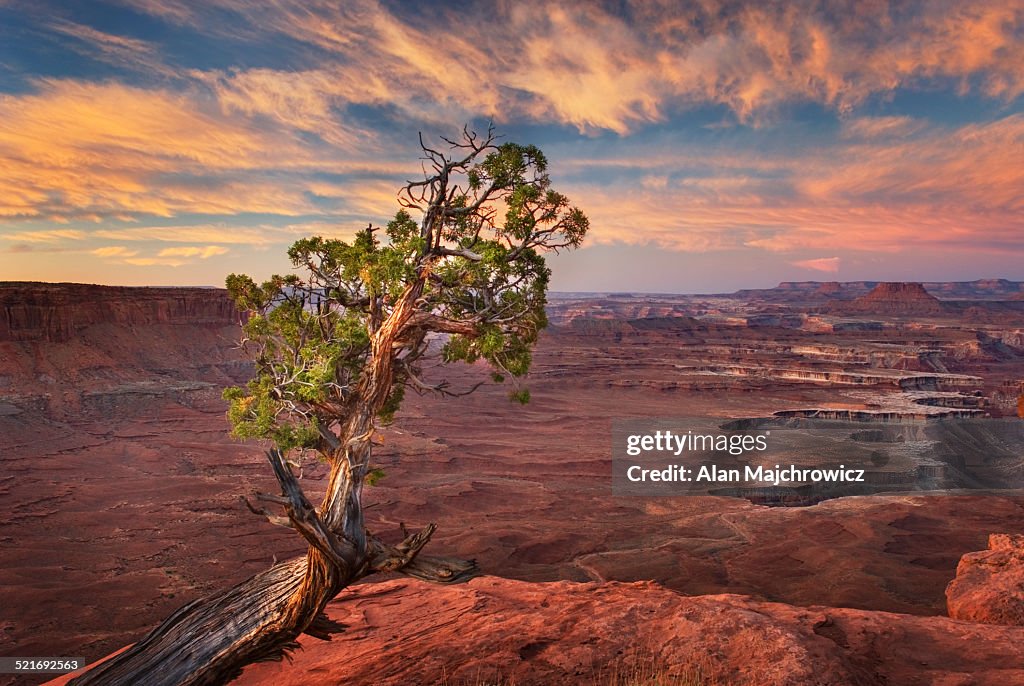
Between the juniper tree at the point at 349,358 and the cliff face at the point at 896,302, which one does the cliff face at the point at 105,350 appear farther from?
the cliff face at the point at 896,302

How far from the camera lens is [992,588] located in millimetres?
11102

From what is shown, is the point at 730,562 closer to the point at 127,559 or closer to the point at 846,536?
the point at 846,536

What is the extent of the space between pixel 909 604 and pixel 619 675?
12.8 meters

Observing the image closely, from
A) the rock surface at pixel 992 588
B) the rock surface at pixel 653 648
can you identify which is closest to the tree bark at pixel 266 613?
the rock surface at pixel 653 648

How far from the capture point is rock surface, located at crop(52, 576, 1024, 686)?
23.9 ft

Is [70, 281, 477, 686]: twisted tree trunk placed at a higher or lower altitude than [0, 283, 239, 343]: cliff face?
lower

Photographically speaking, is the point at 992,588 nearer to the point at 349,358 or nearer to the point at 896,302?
the point at 349,358

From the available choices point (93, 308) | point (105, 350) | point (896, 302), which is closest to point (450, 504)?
point (105, 350)

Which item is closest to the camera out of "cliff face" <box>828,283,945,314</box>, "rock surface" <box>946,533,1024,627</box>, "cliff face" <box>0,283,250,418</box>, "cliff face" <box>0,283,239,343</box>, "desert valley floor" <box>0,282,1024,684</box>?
"rock surface" <box>946,533,1024,627</box>

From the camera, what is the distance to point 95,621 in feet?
57.0

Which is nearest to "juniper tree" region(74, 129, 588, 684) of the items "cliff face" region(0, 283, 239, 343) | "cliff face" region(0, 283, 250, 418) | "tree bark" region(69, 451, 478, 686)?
"tree bark" region(69, 451, 478, 686)

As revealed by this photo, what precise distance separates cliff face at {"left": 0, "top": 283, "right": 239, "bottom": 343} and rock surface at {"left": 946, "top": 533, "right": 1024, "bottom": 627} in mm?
72752

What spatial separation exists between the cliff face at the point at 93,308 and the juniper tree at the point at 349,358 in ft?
213

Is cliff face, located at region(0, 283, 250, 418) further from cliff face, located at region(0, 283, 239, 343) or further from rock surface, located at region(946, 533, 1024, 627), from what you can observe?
rock surface, located at region(946, 533, 1024, 627)
